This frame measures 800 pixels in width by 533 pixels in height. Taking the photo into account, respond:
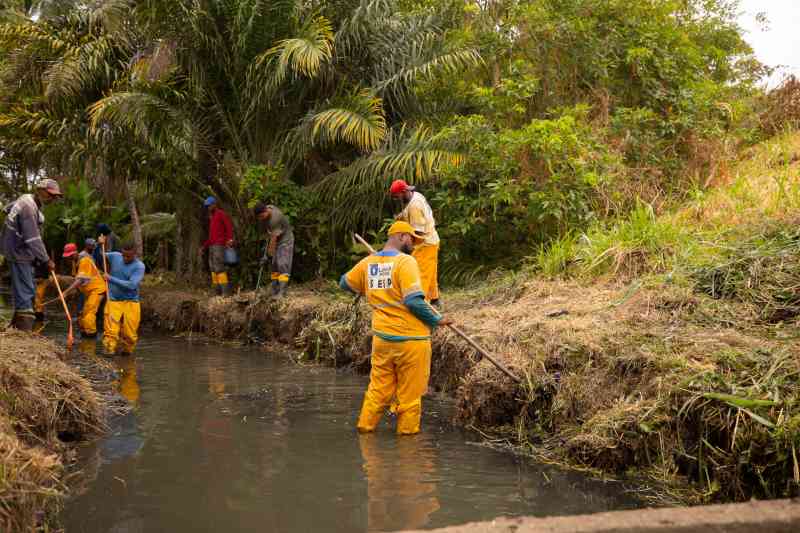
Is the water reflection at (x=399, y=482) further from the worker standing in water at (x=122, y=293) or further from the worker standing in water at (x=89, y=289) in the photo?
the worker standing in water at (x=89, y=289)

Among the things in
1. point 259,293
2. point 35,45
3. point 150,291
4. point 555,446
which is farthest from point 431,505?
point 35,45

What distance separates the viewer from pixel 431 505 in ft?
17.7

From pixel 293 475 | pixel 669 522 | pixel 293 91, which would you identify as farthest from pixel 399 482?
pixel 293 91

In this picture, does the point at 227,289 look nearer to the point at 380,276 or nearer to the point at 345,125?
the point at 345,125

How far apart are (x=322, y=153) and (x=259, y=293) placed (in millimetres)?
3127

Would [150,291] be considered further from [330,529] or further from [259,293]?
[330,529]

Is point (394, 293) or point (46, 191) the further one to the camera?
point (46, 191)

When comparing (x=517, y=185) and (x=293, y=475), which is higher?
(x=517, y=185)

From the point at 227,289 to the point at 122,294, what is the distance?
380 centimetres

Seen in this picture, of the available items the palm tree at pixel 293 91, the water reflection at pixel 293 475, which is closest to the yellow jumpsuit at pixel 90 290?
the palm tree at pixel 293 91

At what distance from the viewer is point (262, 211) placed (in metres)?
13.1

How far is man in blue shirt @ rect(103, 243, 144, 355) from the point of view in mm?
11094

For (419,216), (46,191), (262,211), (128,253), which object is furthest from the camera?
(262,211)

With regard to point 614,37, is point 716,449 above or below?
below
